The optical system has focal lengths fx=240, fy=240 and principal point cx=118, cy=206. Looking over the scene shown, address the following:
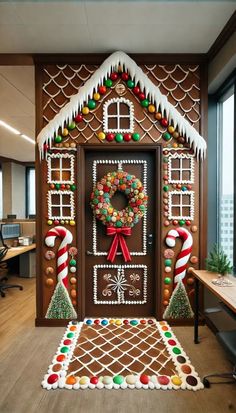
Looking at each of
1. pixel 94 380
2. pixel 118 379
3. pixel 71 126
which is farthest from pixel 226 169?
pixel 94 380

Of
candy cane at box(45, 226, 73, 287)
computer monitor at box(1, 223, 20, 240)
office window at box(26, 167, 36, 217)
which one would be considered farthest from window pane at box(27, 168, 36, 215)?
candy cane at box(45, 226, 73, 287)

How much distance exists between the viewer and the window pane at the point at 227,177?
2.64 m

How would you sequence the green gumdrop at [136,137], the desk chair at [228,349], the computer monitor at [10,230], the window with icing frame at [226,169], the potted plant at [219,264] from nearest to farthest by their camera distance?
the desk chair at [228,349], the potted plant at [219,264], the window with icing frame at [226,169], the green gumdrop at [136,137], the computer monitor at [10,230]

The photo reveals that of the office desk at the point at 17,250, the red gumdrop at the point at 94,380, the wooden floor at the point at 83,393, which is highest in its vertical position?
the office desk at the point at 17,250

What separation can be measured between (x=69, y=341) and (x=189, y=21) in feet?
10.6

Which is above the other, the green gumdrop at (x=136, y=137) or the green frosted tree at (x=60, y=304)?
the green gumdrop at (x=136, y=137)

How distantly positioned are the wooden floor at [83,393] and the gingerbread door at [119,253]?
55cm

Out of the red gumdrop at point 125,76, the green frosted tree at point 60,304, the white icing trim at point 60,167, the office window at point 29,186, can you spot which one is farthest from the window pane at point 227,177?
the office window at point 29,186

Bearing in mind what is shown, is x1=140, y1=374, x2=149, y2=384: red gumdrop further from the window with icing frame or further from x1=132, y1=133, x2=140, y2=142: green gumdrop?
x1=132, y1=133, x2=140, y2=142: green gumdrop

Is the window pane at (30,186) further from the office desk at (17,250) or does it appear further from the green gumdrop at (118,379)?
the green gumdrop at (118,379)

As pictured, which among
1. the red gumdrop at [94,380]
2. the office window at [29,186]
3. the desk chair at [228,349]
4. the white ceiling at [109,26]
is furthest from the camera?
the office window at [29,186]

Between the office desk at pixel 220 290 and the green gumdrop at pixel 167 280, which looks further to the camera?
the green gumdrop at pixel 167 280

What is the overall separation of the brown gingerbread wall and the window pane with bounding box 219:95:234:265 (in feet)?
0.99

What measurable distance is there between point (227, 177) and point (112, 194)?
133 centimetres
